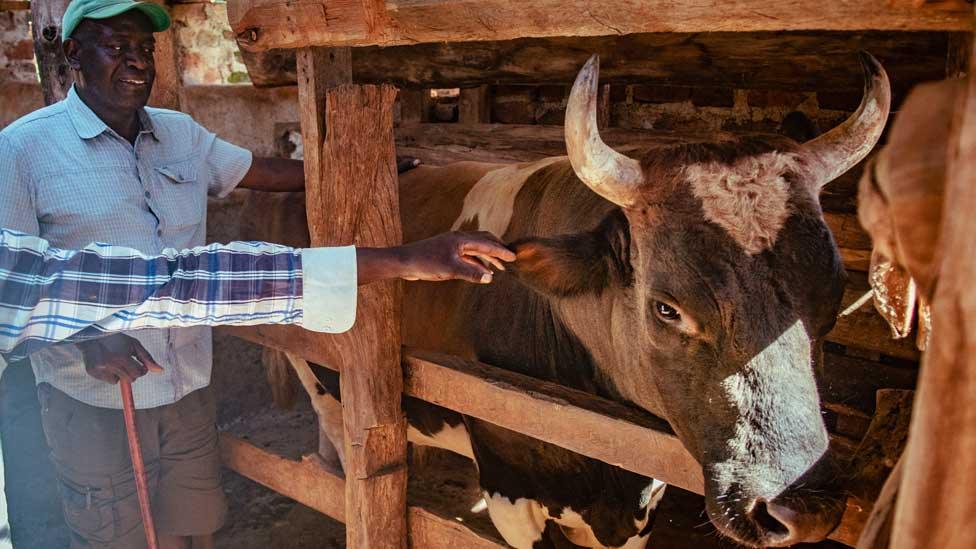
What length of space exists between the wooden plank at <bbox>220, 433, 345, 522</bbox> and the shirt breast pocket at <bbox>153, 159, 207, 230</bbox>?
1.11m

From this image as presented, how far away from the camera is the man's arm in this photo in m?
1.91

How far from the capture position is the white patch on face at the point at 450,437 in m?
3.27

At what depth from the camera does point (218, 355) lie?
5.03 m

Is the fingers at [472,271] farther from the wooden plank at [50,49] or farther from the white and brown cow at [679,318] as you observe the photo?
the wooden plank at [50,49]

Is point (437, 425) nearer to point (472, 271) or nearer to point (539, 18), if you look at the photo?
point (472, 271)

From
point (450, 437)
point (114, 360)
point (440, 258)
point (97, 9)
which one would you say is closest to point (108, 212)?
point (114, 360)

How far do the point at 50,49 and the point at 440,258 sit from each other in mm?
2542

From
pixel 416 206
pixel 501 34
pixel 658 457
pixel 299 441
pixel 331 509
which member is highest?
pixel 501 34

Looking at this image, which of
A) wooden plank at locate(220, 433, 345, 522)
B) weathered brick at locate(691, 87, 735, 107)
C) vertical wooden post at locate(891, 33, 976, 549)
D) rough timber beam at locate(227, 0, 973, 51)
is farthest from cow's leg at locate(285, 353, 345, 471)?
vertical wooden post at locate(891, 33, 976, 549)

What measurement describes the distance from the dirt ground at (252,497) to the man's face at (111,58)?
5.41ft

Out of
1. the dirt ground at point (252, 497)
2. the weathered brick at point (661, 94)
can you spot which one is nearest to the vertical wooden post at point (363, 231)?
the dirt ground at point (252, 497)

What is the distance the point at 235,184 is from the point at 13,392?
1730mm

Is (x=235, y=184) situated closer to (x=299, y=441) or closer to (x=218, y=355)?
(x=218, y=355)

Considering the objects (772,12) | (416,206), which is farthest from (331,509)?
(772,12)
